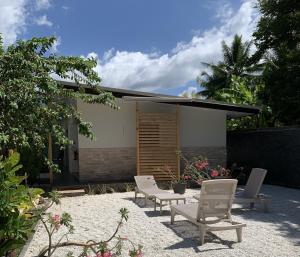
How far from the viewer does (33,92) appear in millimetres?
6328

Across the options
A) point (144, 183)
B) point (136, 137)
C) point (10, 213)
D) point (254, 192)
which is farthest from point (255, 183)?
point (10, 213)

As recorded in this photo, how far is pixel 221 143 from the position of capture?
16.5m

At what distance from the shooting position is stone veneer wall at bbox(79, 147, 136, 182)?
14.8 meters

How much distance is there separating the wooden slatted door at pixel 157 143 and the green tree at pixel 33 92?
23.8 ft

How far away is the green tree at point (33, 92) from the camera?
6.03 meters

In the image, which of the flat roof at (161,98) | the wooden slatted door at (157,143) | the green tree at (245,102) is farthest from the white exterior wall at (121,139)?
the green tree at (245,102)

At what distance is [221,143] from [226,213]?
8995 millimetres

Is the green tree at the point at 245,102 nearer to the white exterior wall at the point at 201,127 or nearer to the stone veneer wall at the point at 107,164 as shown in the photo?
the white exterior wall at the point at 201,127

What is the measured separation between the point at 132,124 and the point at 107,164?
1.74m

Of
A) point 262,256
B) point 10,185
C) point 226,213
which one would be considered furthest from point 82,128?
point 262,256

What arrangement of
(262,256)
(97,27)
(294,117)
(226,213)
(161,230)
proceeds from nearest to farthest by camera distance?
(262,256)
(226,213)
(161,230)
(97,27)
(294,117)

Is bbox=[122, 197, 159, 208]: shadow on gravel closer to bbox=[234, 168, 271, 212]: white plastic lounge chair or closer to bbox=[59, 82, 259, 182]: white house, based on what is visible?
bbox=[59, 82, 259, 182]: white house

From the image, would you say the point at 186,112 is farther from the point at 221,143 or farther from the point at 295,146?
the point at 295,146

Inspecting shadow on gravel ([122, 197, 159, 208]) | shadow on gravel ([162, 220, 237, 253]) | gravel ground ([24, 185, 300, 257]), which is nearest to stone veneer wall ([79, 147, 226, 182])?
shadow on gravel ([122, 197, 159, 208])
